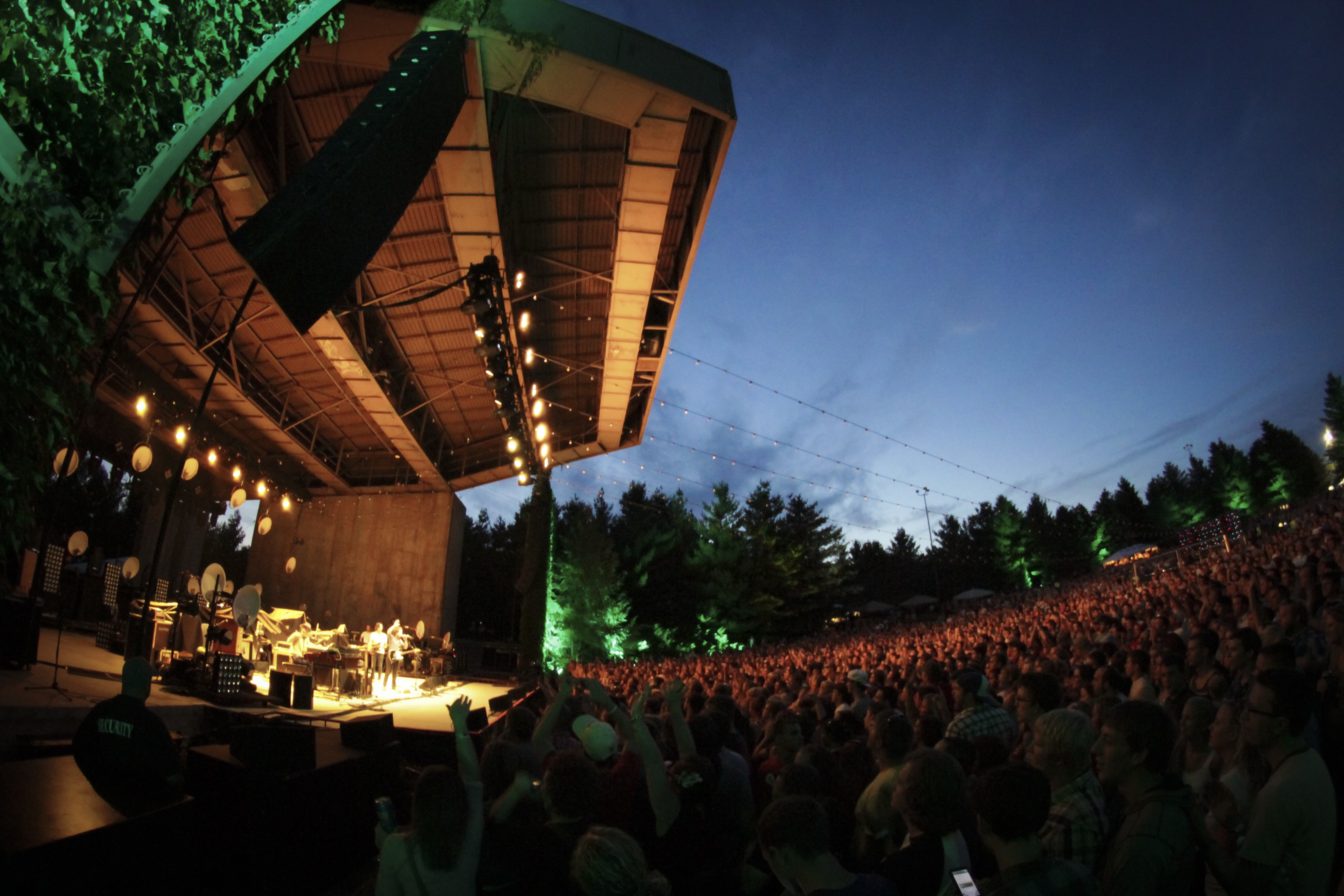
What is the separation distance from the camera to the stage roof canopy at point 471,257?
261 inches

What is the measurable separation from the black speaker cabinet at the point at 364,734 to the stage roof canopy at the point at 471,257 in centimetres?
378

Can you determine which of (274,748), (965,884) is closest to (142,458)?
(274,748)

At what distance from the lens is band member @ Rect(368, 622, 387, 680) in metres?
13.4

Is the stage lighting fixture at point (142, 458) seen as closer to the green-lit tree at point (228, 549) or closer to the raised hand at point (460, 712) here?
the raised hand at point (460, 712)

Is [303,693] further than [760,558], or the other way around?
[760,558]

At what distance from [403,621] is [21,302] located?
704 inches

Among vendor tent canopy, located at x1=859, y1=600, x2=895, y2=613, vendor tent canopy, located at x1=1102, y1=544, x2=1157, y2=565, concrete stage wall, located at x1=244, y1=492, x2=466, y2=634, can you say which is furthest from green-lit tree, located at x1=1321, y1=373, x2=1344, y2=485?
concrete stage wall, located at x1=244, y1=492, x2=466, y2=634

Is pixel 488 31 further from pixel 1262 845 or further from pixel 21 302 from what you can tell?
pixel 1262 845

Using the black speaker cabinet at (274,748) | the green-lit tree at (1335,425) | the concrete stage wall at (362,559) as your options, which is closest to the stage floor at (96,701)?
the black speaker cabinet at (274,748)

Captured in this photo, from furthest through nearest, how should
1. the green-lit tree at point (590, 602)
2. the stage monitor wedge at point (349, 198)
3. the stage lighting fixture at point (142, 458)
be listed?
the green-lit tree at point (590, 602) → the stage lighting fixture at point (142, 458) → the stage monitor wedge at point (349, 198)

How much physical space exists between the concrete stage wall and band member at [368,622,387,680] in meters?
3.99

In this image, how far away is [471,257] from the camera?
9.25 meters

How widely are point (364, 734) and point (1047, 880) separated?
544cm

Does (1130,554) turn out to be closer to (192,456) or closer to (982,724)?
(982,724)
